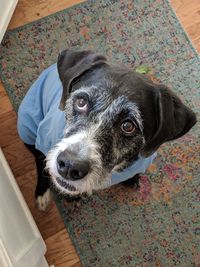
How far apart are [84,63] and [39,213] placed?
0.99 meters

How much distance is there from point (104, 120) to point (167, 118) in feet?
0.76

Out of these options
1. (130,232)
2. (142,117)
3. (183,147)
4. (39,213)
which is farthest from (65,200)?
(142,117)

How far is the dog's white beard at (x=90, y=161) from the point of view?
1497 millimetres

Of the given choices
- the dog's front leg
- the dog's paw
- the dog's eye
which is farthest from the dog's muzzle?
the dog's paw

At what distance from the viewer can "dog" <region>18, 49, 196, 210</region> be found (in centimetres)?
152

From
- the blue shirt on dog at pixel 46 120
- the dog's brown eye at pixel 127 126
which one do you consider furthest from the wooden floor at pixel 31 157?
the dog's brown eye at pixel 127 126

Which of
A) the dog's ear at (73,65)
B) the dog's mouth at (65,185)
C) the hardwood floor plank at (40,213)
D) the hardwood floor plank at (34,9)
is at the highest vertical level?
the dog's ear at (73,65)

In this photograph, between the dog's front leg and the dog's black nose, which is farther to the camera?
the dog's front leg

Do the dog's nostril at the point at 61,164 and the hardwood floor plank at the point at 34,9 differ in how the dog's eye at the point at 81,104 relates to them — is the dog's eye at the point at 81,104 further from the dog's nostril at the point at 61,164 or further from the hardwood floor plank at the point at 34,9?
the hardwood floor plank at the point at 34,9

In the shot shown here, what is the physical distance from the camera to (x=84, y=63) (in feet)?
5.37

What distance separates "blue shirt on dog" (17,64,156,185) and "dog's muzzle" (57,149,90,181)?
245 millimetres

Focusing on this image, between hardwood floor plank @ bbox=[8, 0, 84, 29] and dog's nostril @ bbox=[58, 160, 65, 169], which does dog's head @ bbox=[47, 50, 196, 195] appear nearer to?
dog's nostril @ bbox=[58, 160, 65, 169]

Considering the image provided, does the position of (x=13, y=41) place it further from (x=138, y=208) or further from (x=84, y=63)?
(x=138, y=208)

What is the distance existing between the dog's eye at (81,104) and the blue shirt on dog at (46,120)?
0.16 m
